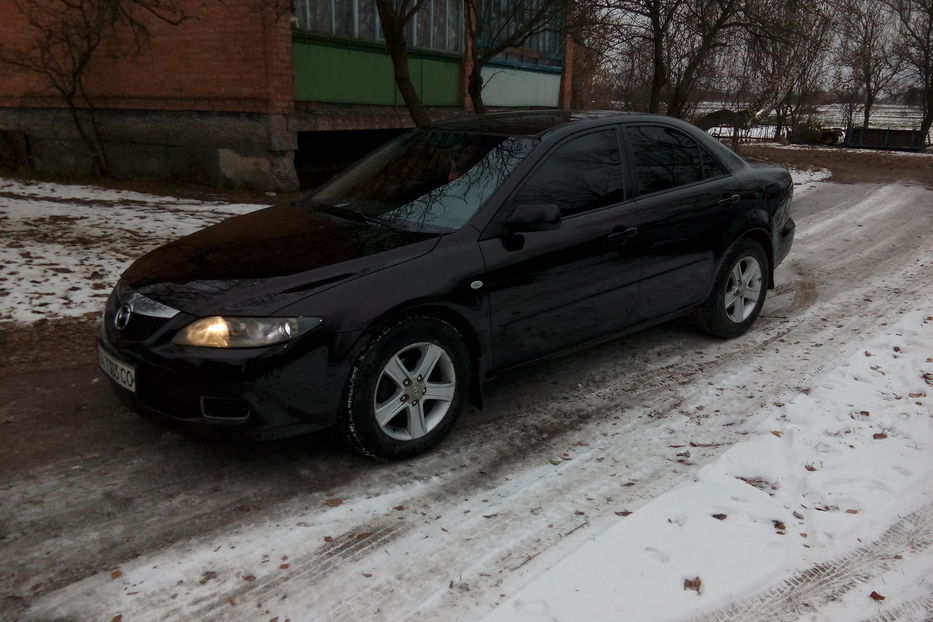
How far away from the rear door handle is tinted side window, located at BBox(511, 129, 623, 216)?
3.26ft

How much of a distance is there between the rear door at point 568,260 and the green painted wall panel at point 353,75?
Answer: 8359mm

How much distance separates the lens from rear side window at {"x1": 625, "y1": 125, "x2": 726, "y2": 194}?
455 cm

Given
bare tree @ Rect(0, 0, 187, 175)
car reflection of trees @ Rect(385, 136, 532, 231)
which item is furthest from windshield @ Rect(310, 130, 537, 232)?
bare tree @ Rect(0, 0, 187, 175)

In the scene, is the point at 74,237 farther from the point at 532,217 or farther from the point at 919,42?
the point at 919,42

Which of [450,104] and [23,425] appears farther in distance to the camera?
[450,104]

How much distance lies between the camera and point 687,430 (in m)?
3.88

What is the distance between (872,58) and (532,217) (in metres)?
35.7

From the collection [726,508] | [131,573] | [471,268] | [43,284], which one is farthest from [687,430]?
[43,284]

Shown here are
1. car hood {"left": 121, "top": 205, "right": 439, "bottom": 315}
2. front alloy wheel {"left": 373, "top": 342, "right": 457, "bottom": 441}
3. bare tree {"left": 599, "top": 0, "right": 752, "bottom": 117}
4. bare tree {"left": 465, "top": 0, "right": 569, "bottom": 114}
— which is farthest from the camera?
bare tree {"left": 599, "top": 0, "right": 752, "bottom": 117}

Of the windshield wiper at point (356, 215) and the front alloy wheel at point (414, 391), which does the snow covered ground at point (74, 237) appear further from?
the front alloy wheel at point (414, 391)

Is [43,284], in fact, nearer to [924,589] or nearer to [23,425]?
[23,425]

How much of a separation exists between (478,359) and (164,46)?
10730mm

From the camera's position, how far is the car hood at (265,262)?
124 inches

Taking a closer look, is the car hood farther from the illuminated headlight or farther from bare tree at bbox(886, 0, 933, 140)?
bare tree at bbox(886, 0, 933, 140)
